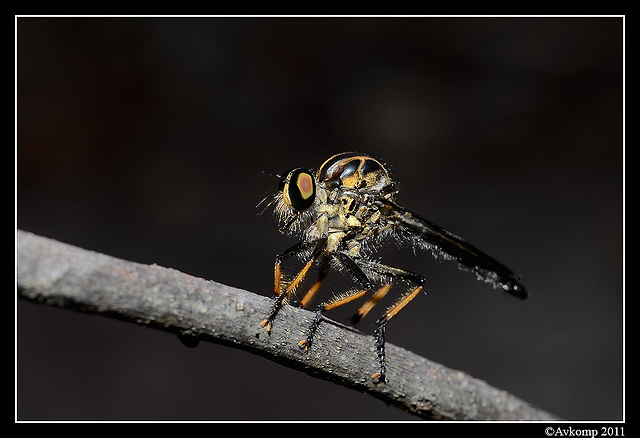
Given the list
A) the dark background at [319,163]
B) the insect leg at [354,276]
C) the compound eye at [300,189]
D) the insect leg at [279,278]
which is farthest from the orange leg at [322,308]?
the dark background at [319,163]

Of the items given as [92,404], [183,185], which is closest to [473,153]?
[183,185]

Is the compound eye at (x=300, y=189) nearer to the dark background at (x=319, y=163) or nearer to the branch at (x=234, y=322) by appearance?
the branch at (x=234, y=322)

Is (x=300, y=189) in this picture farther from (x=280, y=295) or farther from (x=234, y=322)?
(x=234, y=322)

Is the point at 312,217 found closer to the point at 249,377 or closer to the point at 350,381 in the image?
the point at 350,381

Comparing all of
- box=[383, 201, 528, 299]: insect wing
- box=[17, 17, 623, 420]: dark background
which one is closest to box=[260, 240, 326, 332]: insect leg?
box=[383, 201, 528, 299]: insect wing

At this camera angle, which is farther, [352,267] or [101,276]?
[352,267]

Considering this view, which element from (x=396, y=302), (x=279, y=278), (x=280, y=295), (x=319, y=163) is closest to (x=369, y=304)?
(x=396, y=302)
